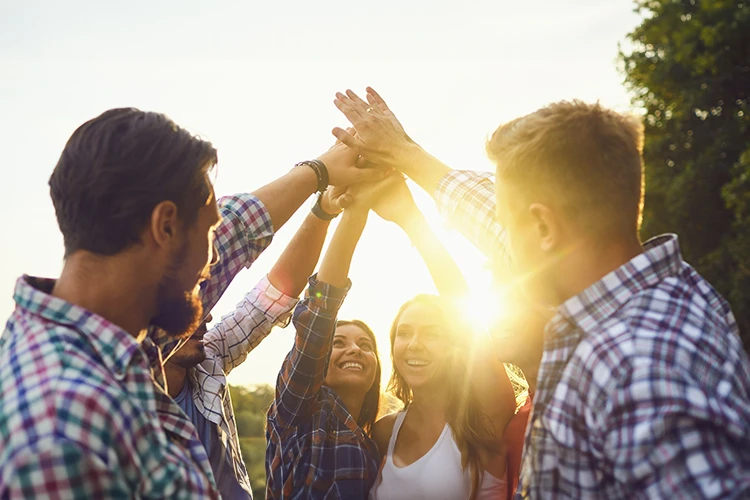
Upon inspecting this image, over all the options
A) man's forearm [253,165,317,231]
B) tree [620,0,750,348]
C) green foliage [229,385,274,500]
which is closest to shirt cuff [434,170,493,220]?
man's forearm [253,165,317,231]

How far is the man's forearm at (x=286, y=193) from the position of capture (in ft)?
11.6

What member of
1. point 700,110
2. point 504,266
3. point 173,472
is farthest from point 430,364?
point 700,110

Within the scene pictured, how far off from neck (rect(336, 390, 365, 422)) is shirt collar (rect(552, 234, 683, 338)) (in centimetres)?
264

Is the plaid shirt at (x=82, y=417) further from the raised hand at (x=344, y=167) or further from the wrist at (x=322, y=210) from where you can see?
the wrist at (x=322, y=210)

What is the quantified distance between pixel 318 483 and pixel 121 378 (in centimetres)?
223

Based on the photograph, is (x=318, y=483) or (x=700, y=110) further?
(x=700, y=110)

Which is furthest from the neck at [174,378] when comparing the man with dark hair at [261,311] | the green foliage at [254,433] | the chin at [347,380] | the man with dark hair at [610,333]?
the green foliage at [254,433]

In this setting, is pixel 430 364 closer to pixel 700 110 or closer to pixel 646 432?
pixel 646 432

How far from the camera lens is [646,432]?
70.2 inches

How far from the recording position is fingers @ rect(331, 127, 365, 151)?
4363 mm

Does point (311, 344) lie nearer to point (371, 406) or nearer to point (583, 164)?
point (371, 406)

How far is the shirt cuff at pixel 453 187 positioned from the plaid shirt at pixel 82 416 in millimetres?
1737

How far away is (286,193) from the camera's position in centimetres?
369

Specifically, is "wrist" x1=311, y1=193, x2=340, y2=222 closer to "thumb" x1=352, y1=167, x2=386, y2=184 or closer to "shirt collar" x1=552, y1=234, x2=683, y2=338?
"thumb" x1=352, y1=167, x2=386, y2=184
